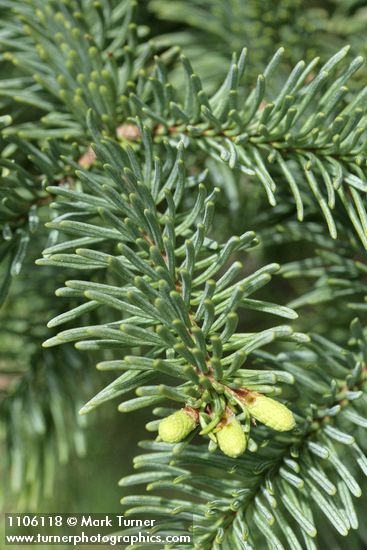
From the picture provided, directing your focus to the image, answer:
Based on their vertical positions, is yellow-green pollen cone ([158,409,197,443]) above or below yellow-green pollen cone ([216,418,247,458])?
below

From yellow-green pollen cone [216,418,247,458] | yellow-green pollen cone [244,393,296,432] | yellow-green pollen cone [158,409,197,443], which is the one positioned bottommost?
yellow-green pollen cone [158,409,197,443]

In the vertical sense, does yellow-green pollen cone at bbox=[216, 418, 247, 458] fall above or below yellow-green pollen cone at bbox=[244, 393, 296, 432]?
below
